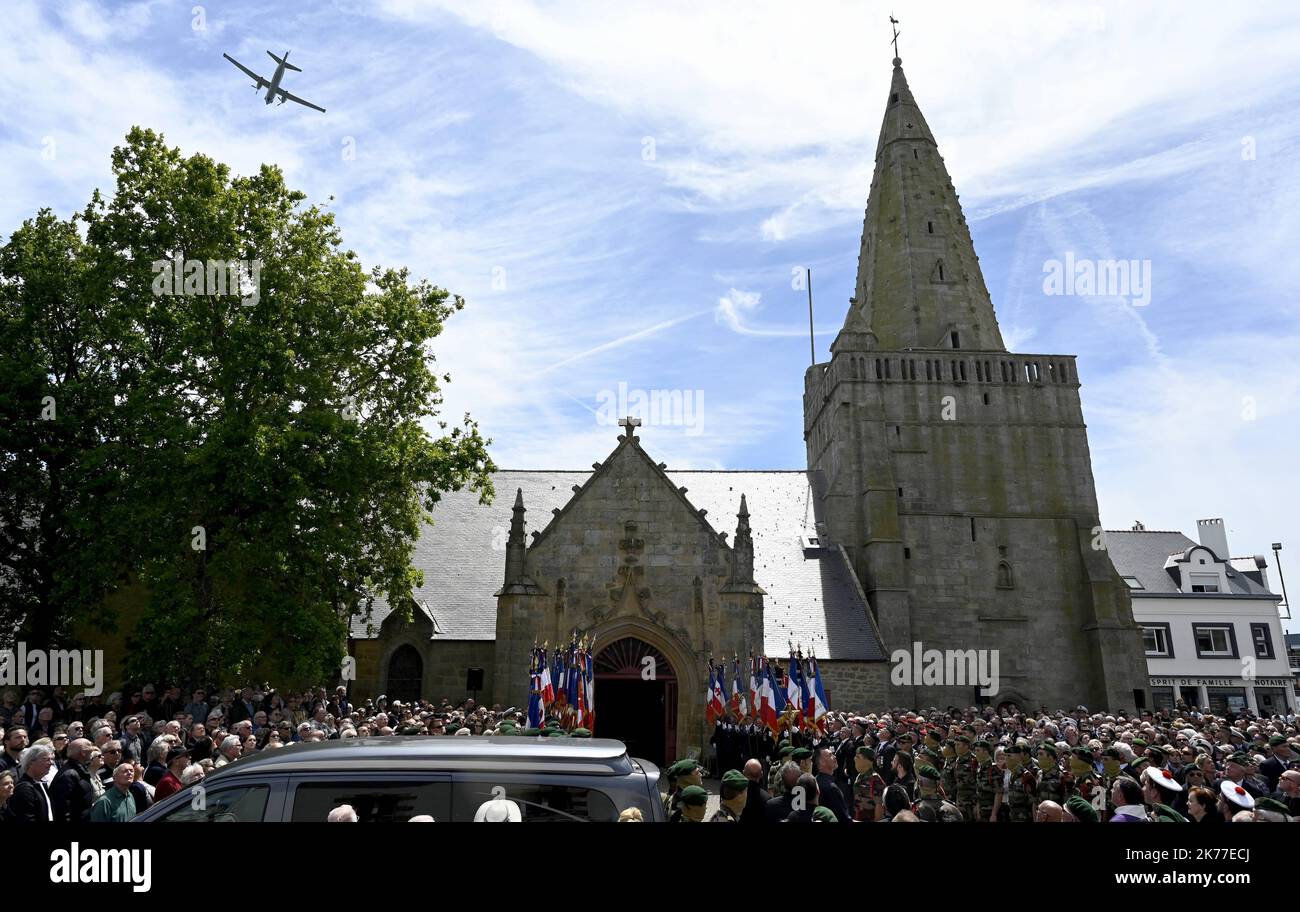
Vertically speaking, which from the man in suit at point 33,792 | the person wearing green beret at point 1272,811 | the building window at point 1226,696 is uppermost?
the man in suit at point 33,792

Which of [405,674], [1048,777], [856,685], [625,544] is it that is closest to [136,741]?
[1048,777]

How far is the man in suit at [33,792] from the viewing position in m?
7.52

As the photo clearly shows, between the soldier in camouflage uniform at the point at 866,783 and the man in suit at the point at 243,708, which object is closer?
the soldier in camouflage uniform at the point at 866,783

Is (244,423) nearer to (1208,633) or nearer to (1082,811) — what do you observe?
(1082,811)

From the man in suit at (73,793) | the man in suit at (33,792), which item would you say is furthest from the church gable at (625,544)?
the man in suit at (33,792)

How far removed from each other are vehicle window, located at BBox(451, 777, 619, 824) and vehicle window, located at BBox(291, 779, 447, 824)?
0.40 ft

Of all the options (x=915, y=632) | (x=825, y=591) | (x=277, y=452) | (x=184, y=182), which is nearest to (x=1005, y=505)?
(x=915, y=632)

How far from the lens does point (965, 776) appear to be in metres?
11.6

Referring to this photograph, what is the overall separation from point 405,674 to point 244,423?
12349 millimetres

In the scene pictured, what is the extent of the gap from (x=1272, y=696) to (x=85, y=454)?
52.9 meters

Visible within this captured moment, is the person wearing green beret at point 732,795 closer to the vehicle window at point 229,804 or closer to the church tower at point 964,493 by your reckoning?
the vehicle window at point 229,804

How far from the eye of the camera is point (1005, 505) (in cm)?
3394
